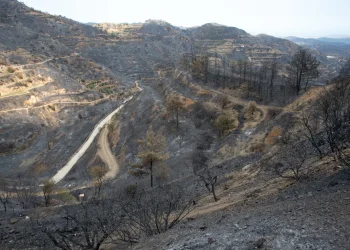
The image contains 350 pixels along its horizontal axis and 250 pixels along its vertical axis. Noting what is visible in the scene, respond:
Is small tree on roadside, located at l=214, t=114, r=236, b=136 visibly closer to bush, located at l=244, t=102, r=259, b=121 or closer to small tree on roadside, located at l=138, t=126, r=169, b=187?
bush, located at l=244, t=102, r=259, b=121

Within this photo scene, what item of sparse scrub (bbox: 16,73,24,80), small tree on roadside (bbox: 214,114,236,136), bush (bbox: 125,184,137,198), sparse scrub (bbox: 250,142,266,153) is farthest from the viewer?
sparse scrub (bbox: 16,73,24,80)

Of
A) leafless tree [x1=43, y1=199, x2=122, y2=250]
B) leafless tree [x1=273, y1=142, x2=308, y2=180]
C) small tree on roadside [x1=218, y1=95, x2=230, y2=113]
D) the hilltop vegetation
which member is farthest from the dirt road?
leafless tree [x1=273, y1=142, x2=308, y2=180]

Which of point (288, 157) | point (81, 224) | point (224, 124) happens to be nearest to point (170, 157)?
point (224, 124)

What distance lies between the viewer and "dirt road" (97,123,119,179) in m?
62.8

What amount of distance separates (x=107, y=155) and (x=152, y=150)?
24.8 meters

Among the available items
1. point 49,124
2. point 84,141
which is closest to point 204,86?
point 84,141

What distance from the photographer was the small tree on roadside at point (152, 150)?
4738 centimetres

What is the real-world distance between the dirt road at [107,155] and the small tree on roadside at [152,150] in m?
6.87

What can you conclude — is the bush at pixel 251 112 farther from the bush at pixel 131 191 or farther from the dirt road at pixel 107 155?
the bush at pixel 131 191

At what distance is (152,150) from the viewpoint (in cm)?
5066

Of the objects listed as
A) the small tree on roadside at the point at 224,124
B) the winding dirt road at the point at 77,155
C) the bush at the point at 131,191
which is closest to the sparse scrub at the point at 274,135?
the small tree on roadside at the point at 224,124

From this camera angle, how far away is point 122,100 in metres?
128

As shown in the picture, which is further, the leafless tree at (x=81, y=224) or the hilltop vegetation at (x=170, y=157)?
the leafless tree at (x=81, y=224)

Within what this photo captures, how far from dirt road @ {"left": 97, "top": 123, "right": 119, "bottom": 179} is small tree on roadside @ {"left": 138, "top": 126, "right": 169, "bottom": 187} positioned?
22.6ft
